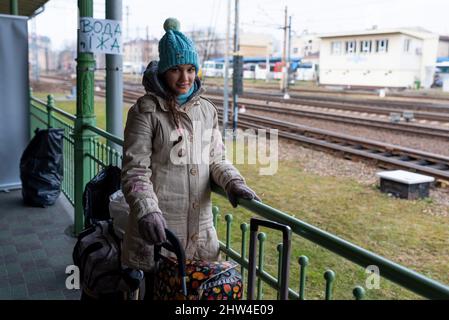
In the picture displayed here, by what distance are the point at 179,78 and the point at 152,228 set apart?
722mm

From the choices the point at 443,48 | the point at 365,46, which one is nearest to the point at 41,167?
the point at 365,46

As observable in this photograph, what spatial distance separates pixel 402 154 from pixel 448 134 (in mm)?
3875

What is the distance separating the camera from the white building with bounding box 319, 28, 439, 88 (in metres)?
37.3

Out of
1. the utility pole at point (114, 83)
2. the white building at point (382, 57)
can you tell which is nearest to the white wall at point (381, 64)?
the white building at point (382, 57)

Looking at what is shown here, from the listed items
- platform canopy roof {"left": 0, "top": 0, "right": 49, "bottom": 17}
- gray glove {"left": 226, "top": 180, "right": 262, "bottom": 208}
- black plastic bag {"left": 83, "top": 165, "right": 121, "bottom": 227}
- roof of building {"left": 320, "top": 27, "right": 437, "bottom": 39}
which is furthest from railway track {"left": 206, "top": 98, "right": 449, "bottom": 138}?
roof of building {"left": 320, "top": 27, "right": 437, "bottom": 39}

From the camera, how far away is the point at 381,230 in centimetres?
614

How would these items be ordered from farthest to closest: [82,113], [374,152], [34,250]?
[374,152]
[82,113]
[34,250]

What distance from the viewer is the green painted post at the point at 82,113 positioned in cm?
451

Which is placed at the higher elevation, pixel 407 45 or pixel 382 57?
pixel 407 45

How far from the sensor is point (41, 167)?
5785 mm

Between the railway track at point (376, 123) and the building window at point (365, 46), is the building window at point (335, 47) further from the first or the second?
the railway track at point (376, 123)

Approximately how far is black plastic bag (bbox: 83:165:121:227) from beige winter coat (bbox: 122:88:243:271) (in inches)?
40.6

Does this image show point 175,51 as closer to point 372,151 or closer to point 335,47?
point 372,151
